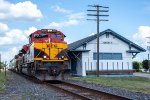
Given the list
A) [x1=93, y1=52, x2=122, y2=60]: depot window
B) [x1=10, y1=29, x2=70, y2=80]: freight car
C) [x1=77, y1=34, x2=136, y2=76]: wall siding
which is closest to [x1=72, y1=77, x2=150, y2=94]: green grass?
[x1=10, y1=29, x2=70, y2=80]: freight car

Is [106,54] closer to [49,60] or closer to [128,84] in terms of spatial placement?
[128,84]

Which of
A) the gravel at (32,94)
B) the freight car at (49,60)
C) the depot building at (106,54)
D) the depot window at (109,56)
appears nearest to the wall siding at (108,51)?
the depot building at (106,54)

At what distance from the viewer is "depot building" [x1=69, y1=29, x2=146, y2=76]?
3800 centimetres

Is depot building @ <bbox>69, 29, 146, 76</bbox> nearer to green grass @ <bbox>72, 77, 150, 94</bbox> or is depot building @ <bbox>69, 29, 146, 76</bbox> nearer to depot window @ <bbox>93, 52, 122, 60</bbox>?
depot window @ <bbox>93, 52, 122, 60</bbox>

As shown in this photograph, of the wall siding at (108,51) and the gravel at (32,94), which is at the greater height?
the wall siding at (108,51)

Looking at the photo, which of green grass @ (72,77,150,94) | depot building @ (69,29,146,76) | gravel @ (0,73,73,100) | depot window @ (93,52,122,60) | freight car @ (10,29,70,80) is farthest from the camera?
depot window @ (93,52,122,60)

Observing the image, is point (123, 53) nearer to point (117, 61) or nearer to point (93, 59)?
point (117, 61)

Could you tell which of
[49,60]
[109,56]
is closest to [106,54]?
[109,56]

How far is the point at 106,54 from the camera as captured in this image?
129 ft

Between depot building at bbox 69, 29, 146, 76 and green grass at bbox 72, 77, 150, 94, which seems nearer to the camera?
green grass at bbox 72, 77, 150, 94

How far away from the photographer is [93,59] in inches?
1513

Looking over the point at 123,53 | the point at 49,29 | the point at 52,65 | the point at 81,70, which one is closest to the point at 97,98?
the point at 52,65

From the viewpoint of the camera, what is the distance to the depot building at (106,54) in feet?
125

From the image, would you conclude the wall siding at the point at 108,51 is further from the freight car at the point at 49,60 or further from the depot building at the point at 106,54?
the freight car at the point at 49,60
